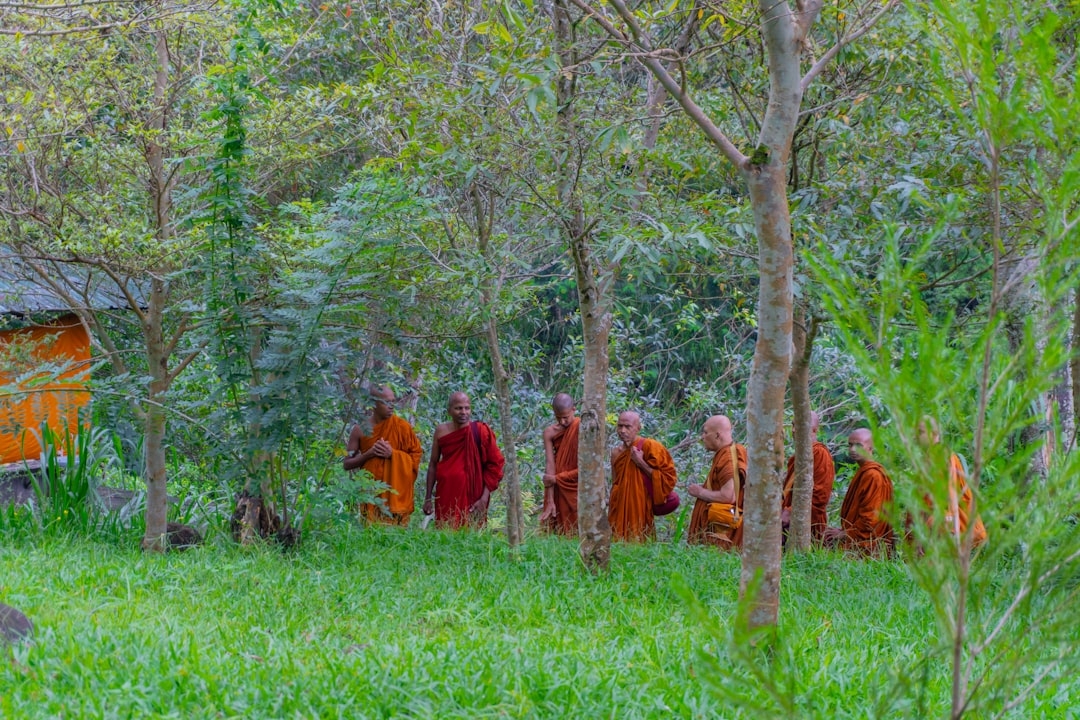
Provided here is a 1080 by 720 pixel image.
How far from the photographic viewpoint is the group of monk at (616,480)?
378 inches

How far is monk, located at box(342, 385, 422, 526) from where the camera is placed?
10742 millimetres

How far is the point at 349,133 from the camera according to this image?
8.77 metres

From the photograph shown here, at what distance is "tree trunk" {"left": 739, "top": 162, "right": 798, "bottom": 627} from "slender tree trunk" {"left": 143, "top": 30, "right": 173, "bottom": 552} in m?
4.05

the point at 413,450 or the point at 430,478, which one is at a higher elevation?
the point at 413,450

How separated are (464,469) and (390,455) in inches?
31.4

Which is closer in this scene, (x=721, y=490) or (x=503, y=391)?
(x=503, y=391)

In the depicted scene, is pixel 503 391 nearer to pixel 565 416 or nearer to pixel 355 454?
pixel 565 416

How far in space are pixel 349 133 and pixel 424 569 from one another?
400 centimetres

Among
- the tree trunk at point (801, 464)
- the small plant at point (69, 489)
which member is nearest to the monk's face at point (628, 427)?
the tree trunk at point (801, 464)

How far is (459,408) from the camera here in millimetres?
10727

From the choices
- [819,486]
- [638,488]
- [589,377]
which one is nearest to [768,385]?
[589,377]

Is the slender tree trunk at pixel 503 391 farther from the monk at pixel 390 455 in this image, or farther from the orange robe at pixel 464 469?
the monk at pixel 390 455

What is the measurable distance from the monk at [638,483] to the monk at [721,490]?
2.64ft

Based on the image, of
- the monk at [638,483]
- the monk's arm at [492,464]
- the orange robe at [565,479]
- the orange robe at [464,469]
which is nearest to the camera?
the monk at [638,483]
